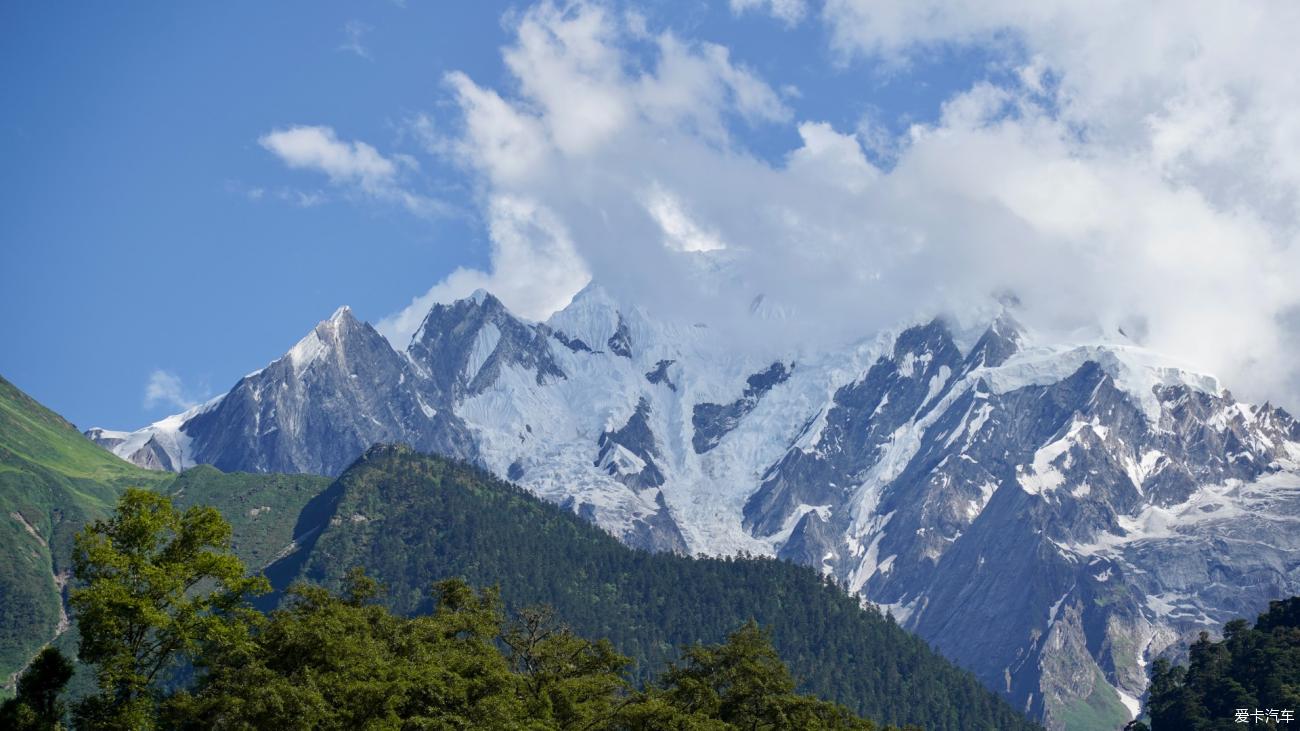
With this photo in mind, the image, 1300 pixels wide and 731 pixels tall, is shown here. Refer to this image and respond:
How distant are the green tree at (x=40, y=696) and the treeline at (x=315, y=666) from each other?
11cm

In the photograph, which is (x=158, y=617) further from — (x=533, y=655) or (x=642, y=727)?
(x=533, y=655)

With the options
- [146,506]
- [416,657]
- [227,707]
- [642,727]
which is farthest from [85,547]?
[642,727]

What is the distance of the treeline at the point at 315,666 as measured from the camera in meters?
83.6

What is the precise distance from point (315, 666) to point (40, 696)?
697 inches

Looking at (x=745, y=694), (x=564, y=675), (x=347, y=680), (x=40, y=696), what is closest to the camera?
(x=40, y=696)

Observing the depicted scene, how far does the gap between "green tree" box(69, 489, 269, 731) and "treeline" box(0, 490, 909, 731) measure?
0.10m

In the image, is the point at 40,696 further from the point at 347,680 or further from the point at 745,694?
the point at 745,694

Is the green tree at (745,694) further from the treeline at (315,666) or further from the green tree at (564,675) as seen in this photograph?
the green tree at (564,675)

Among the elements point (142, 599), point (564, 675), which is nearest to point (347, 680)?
point (142, 599)

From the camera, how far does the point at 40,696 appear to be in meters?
85.5

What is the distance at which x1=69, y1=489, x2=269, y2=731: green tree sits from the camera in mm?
82188

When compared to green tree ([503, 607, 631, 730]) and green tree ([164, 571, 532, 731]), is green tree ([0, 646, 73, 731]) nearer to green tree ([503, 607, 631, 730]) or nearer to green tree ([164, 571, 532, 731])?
green tree ([164, 571, 532, 731])

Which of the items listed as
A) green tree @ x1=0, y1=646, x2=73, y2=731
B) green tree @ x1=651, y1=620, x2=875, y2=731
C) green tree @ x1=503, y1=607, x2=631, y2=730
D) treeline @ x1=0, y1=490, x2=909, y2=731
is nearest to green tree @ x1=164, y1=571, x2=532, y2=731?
treeline @ x1=0, y1=490, x2=909, y2=731

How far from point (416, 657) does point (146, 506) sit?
89.8 ft
